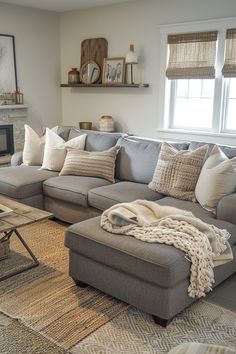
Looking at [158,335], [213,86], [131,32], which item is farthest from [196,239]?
[131,32]

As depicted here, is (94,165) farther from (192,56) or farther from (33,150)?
(192,56)

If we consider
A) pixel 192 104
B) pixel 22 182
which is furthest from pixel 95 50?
pixel 22 182

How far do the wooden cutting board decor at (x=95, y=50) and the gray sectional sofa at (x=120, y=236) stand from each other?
1.66 metres

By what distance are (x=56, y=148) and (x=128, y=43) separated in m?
1.88

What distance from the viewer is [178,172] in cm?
335

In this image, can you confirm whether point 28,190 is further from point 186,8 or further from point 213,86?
point 186,8

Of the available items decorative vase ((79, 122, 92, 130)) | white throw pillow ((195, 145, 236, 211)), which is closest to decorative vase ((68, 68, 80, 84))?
decorative vase ((79, 122, 92, 130))

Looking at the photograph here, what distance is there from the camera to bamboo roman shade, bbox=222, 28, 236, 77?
4.21m

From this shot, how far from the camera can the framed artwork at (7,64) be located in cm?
520

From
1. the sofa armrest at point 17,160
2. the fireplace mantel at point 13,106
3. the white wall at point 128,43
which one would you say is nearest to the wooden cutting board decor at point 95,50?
the white wall at point 128,43

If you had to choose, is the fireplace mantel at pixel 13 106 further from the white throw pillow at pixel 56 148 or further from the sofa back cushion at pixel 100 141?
the sofa back cushion at pixel 100 141

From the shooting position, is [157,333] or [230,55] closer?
[157,333]

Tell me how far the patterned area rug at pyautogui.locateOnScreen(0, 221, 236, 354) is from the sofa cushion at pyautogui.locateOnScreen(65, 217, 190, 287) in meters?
0.29

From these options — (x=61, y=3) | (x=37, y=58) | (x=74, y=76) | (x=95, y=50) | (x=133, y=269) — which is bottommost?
(x=133, y=269)
